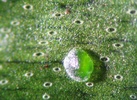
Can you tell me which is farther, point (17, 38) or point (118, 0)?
point (17, 38)

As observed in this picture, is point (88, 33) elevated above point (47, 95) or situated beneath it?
elevated above

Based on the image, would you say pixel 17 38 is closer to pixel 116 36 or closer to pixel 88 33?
pixel 88 33

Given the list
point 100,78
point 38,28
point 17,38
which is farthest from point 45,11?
point 100,78

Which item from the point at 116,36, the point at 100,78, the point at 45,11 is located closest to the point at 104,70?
the point at 100,78

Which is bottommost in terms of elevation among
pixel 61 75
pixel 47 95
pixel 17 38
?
pixel 47 95
